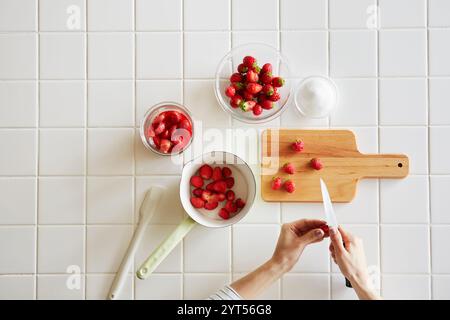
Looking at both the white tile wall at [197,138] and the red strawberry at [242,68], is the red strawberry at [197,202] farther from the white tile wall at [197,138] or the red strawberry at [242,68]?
the red strawberry at [242,68]

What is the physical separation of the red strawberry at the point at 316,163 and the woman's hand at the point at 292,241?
0.49ft

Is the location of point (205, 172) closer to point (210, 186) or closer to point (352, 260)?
point (210, 186)

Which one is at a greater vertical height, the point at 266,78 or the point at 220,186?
the point at 266,78

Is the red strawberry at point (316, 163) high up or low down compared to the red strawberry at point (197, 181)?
up

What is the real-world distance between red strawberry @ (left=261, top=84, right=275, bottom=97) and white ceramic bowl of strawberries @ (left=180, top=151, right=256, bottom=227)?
191mm

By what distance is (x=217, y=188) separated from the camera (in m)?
1.23

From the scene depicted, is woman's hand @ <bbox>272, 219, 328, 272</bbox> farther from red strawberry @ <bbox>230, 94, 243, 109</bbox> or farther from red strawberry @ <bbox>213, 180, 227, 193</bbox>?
red strawberry @ <bbox>230, 94, 243, 109</bbox>

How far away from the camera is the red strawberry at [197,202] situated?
4.01ft

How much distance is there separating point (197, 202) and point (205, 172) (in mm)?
85

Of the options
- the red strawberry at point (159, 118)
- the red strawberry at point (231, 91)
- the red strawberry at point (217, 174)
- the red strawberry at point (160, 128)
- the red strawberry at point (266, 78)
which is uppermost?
the red strawberry at point (266, 78)

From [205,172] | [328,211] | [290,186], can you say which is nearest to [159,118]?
[205,172]

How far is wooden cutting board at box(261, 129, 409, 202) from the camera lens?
49.6 inches

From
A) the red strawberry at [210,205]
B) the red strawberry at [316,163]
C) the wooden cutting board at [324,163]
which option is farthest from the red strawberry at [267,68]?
the red strawberry at [210,205]

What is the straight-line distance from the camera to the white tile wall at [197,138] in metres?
1.27
